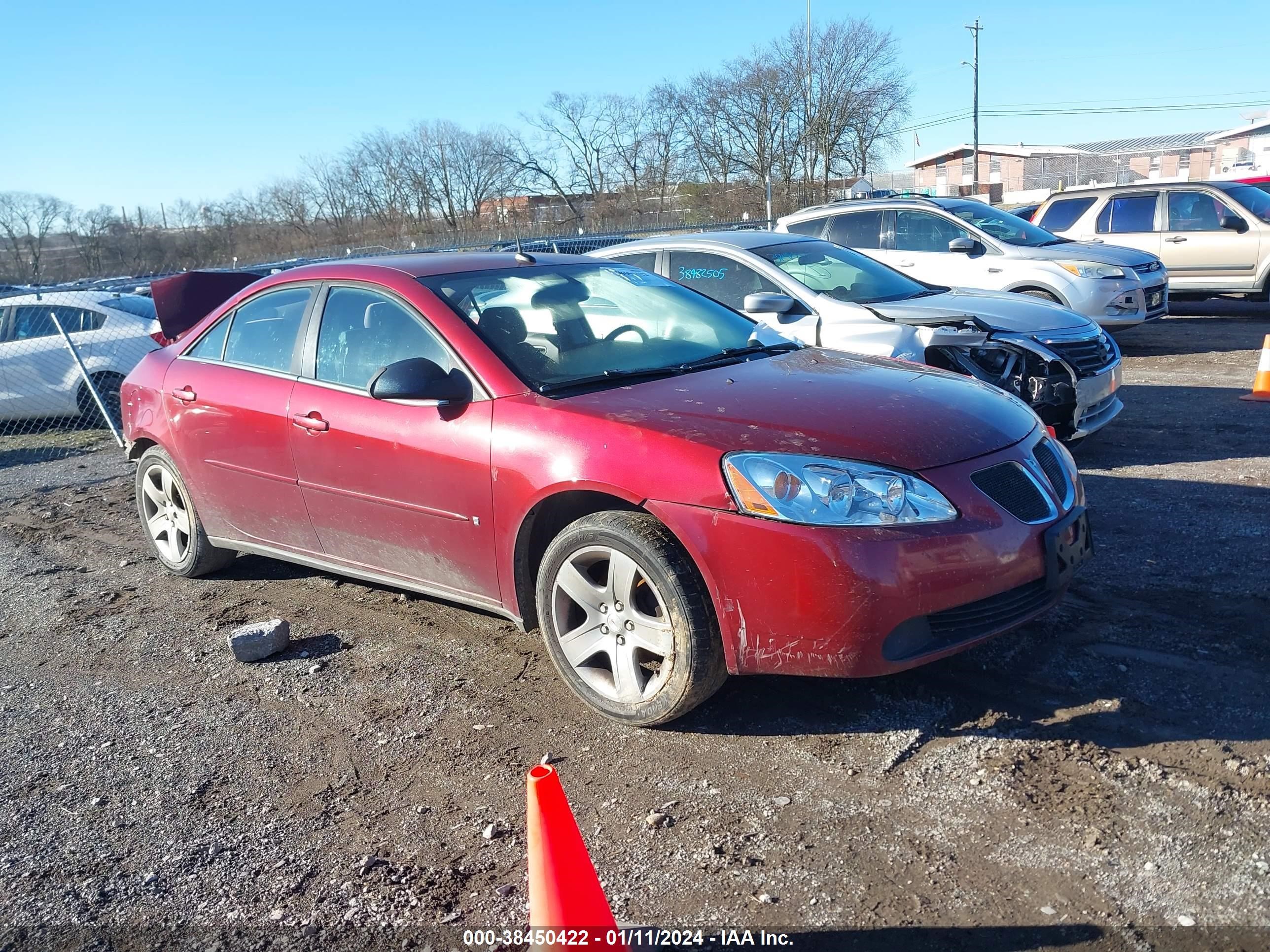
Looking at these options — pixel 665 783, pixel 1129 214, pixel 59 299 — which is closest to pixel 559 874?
pixel 665 783

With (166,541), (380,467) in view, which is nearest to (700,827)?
(380,467)

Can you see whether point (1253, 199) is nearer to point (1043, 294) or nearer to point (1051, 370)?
point (1043, 294)

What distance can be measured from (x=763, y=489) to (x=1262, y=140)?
210 feet

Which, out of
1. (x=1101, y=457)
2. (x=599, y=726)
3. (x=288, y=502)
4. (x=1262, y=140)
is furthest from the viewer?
(x=1262, y=140)

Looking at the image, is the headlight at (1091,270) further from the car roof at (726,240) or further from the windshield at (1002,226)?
the car roof at (726,240)

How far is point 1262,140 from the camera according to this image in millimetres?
55250

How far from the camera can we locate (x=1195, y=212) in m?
14.0

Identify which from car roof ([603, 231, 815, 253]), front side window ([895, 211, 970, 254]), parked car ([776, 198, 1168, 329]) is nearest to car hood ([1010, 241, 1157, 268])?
parked car ([776, 198, 1168, 329])

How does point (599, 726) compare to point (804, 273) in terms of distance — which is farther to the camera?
point (804, 273)

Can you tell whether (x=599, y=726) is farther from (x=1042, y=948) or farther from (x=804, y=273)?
(x=804, y=273)

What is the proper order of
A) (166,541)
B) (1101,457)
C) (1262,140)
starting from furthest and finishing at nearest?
(1262,140), (1101,457), (166,541)

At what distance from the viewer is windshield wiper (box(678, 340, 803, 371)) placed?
431 centimetres

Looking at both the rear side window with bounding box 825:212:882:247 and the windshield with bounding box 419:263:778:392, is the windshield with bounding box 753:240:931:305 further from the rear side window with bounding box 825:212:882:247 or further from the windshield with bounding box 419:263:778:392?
the rear side window with bounding box 825:212:882:247

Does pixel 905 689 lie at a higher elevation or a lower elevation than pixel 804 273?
lower
